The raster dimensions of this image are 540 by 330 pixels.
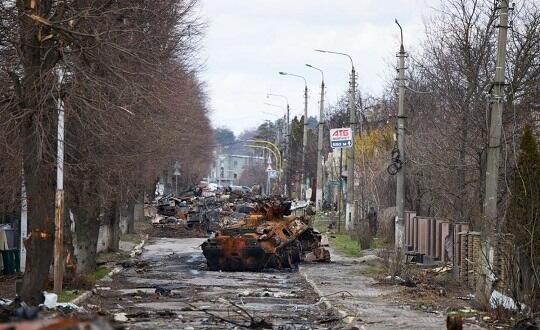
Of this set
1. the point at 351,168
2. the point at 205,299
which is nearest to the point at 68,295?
the point at 205,299

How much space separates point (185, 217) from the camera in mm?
64375

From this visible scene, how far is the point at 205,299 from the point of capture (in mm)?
23875

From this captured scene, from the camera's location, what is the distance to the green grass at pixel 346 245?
4101 cm

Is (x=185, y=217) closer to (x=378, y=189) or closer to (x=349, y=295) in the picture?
(x=378, y=189)

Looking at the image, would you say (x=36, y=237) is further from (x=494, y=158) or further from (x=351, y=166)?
(x=351, y=166)

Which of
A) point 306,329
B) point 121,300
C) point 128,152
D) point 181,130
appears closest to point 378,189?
point 181,130

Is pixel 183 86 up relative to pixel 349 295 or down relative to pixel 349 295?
up

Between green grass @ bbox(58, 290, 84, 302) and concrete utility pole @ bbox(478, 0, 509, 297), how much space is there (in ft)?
26.7

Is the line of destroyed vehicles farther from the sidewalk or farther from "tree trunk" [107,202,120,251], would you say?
"tree trunk" [107,202,120,251]

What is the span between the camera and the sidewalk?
61.5 ft

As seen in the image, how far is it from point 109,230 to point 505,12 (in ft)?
73.2

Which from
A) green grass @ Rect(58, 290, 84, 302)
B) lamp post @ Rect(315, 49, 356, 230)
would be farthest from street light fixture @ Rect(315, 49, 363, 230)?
green grass @ Rect(58, 290, 84, 302)

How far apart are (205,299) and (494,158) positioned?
A: 7134mm

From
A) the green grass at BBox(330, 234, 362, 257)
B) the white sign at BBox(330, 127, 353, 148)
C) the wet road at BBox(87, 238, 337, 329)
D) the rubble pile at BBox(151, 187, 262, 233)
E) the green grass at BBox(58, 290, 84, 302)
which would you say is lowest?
the wet road at BBox(87, 238, 337, 329)
